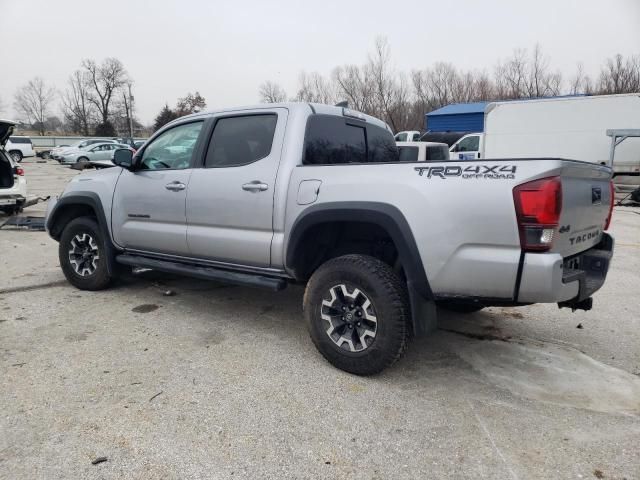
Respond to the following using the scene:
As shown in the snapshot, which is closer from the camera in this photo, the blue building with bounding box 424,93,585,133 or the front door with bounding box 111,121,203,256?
the front door with bounding box 111,121,203,256

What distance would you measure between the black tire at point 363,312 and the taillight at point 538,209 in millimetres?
897

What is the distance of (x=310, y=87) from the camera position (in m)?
50.7

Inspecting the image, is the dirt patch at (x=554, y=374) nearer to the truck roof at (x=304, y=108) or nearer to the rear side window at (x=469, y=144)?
the truck roof at (x=304, y=108)

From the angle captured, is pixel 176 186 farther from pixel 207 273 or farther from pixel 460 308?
pixel 460 308

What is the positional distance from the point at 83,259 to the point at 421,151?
21.5ft

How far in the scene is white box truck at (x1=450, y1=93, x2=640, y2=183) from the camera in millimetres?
15219

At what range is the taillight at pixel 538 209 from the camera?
2.63m

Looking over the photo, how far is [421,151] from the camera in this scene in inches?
374

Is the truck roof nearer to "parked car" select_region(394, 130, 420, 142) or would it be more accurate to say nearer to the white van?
the white van

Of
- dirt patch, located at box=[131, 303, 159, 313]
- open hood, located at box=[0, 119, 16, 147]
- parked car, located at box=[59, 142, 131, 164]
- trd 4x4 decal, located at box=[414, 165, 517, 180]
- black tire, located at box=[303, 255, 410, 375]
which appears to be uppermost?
parked car, located at box=[59, 142, 131, 164]

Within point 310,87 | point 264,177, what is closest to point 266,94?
point 310,87

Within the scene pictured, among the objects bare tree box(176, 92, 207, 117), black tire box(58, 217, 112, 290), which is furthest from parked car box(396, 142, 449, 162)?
bare tree box(176, 92, 207, 117)

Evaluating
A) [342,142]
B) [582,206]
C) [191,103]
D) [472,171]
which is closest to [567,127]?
[342,142]

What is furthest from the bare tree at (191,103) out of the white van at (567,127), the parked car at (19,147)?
the white van at (567,127)
